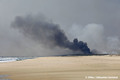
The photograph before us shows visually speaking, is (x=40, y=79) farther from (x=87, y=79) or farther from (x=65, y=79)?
(x=87, y=79)

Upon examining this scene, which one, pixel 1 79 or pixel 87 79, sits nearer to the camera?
pixel 87 79

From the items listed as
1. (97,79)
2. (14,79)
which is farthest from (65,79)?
(14,79)

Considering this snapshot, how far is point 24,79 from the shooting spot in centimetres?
2161

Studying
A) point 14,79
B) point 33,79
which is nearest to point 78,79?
point 33,79

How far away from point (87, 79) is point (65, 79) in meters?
2.70

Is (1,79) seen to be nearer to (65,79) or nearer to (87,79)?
(65,79)

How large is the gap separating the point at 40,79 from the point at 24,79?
83.6 inches

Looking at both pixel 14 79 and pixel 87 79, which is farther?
pixel 14 79

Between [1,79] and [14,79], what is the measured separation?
180cm

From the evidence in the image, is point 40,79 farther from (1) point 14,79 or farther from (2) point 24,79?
(1) point 14,79

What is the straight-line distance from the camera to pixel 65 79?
68.9ft

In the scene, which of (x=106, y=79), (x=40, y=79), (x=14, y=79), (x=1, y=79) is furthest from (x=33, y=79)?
(x=106, y=79)

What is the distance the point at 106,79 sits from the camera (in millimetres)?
19859

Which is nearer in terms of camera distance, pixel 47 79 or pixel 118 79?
pixel 118 79
